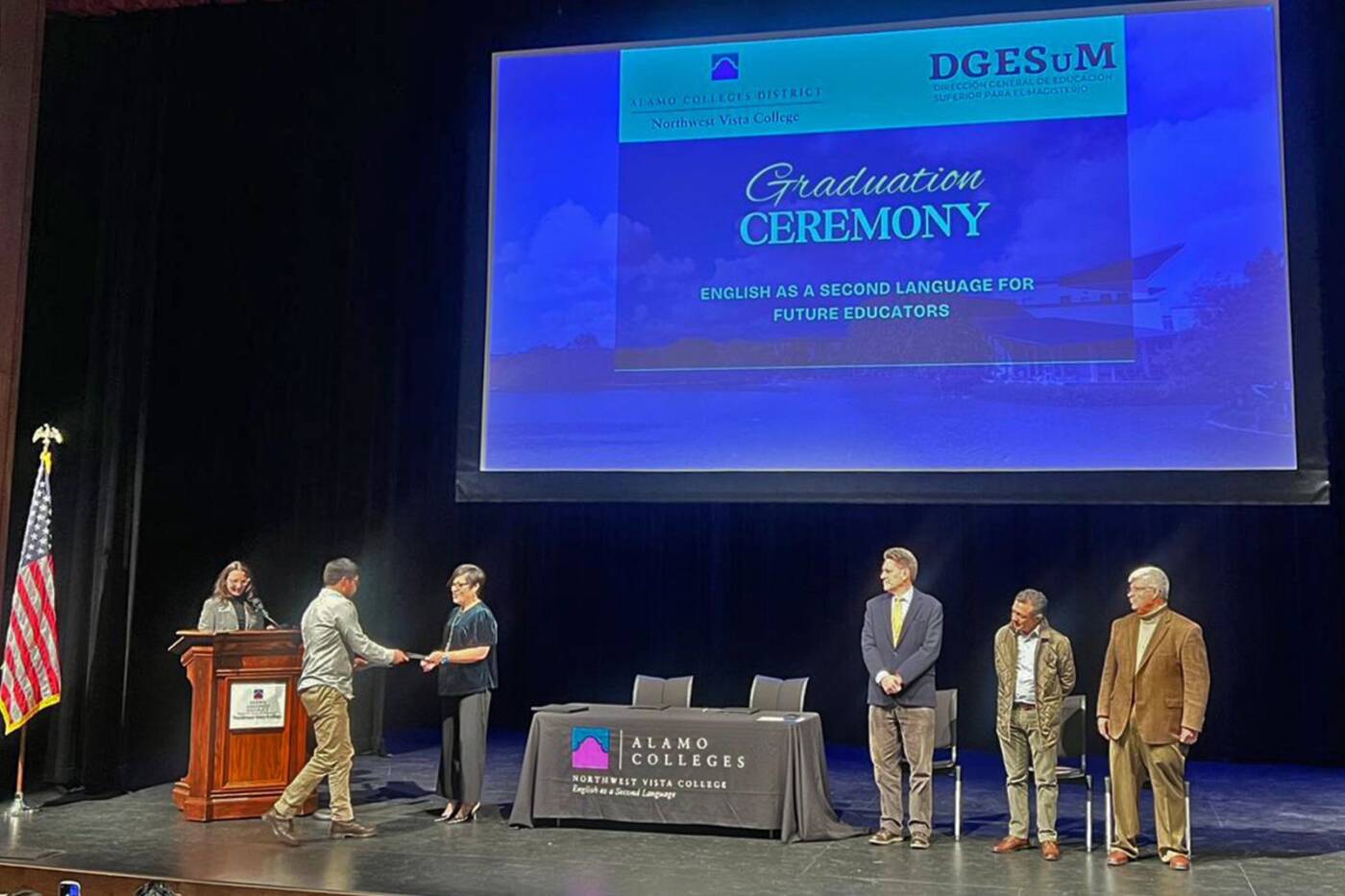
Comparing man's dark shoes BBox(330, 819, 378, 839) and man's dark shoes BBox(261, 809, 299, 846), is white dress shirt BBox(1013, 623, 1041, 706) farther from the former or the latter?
man's dark shoes BBox(261, 809, 299, 846)

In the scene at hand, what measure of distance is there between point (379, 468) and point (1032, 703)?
5.76 metres

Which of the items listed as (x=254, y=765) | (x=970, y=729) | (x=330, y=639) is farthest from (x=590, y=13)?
(x=970, y=729)

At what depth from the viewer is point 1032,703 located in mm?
6039

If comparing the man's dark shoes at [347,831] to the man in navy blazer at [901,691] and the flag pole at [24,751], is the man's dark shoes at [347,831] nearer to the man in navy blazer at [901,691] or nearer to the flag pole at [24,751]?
the flag pole at [24,751]

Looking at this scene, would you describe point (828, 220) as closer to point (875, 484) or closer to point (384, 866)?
point (875, 484)

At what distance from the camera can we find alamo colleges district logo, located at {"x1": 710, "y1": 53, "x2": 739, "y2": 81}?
8094mm

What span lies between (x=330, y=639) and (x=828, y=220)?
3.81 metres

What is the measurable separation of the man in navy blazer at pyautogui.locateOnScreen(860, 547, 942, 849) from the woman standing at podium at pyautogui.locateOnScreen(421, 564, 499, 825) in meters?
2.02

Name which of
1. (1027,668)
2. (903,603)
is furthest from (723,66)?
(1027,668)

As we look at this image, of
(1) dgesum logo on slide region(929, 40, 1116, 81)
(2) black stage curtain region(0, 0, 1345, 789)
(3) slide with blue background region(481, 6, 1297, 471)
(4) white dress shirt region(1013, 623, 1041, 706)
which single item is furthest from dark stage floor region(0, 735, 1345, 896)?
(1) dgesum logo on slide region(929, 40, 1116, 81)

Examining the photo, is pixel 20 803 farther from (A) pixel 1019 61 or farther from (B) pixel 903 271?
(A) pixel 1019 61

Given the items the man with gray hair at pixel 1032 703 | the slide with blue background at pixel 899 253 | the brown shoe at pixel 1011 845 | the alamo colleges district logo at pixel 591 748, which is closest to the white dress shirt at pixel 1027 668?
the man with gray hair at pixel 1032 703

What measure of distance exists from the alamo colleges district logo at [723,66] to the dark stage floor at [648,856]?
449 cm

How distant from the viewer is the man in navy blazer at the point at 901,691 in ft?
20.5
